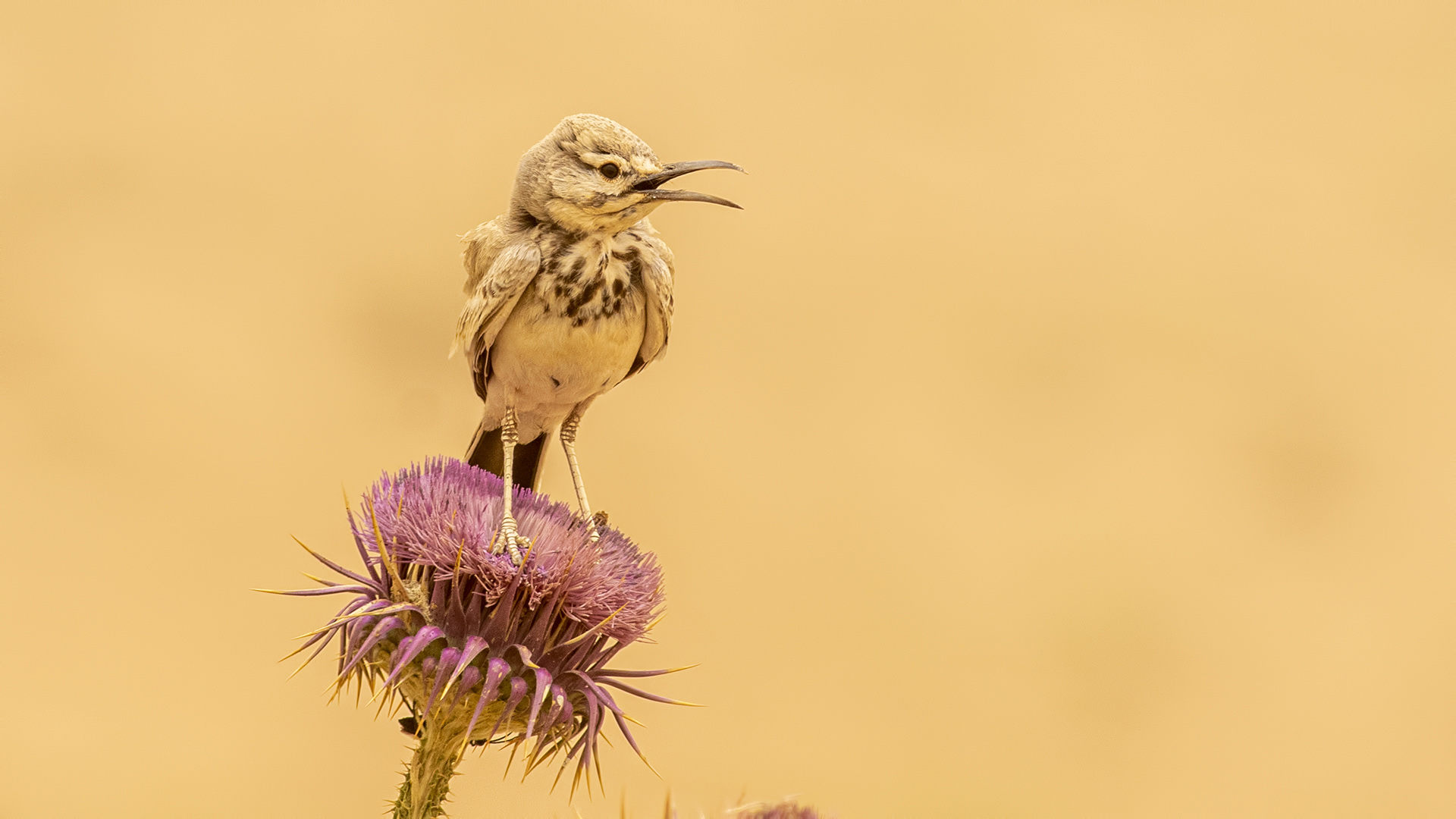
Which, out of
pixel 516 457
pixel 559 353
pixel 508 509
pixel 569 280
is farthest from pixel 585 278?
pixel 516 457

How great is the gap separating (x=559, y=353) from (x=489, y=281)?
1.28 feet

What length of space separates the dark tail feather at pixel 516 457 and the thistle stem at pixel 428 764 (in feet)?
4.02

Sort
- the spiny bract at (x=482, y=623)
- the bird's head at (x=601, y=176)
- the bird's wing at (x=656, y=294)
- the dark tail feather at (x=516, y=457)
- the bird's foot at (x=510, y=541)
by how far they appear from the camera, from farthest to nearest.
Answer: the dark tail feather at (x=516, y=457) < the bird's wing at (x=656, y=294) < the bird's head at (x=601, y=176) < the bird's foot at (x=510, y=541) < the spiny bract at (x=482, y=623)

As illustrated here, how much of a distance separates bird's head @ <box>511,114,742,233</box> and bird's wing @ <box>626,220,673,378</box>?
0.25 metres

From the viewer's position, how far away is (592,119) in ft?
12.7

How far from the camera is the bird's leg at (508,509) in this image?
358 centimetres

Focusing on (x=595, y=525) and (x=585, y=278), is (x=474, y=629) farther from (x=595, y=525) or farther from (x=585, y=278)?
(x=585, y=278)

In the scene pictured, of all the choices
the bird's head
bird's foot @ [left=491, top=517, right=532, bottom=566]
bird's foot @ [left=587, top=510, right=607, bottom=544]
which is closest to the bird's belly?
the bird's head

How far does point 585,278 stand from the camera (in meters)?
3.96

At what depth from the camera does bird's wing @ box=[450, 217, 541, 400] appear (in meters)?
3.95

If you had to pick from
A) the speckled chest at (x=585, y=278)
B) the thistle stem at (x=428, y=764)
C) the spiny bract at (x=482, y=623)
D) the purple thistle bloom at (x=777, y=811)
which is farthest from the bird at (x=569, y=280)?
the purple thistle bloom at (x=777, y=811)

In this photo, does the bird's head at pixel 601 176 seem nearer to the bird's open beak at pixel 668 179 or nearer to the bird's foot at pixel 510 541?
the bird's open beak at pixel 668 179

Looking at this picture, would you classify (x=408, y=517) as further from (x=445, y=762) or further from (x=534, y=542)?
(x=445, y=762)

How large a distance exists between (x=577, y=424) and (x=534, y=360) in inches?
24.9
